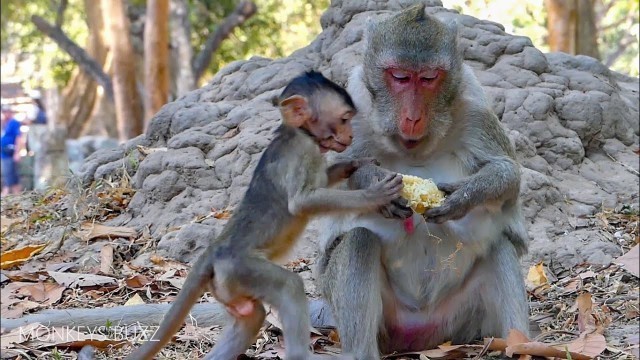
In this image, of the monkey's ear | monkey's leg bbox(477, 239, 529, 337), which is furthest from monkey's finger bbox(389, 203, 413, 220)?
monkey's leg bbox(477, 239, 529, 337)

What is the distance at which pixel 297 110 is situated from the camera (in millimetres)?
4156

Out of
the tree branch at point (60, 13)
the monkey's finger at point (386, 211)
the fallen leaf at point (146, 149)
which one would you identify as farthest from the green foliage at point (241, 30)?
the monkey's finger at point (386, 211)

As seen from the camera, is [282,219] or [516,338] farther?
[516,338]

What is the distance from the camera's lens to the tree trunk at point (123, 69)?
14758 millimetres

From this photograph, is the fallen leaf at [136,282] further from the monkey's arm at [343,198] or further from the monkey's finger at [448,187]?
the monkey's finger at [448,187]

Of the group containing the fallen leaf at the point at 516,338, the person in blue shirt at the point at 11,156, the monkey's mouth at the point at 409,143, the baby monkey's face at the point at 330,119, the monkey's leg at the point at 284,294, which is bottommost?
the person in blue shirt at the point at 11,156

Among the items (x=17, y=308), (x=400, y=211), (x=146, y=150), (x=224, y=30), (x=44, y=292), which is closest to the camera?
(x=400, y=211)

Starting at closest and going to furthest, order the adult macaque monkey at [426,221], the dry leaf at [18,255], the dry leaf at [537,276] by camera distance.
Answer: the adult macaque monkey at [426,221], the dry leaf at [537,276], the dry leaf at [18,255]

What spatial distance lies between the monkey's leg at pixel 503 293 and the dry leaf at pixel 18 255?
3.37 metres

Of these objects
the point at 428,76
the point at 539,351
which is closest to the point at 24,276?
the point at 428,76

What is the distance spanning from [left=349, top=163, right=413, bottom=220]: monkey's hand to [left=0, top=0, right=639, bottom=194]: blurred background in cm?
516

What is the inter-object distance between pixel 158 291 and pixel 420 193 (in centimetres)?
227

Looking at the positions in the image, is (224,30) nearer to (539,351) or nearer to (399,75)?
(399,75)

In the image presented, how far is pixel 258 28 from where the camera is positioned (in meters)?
21.3
